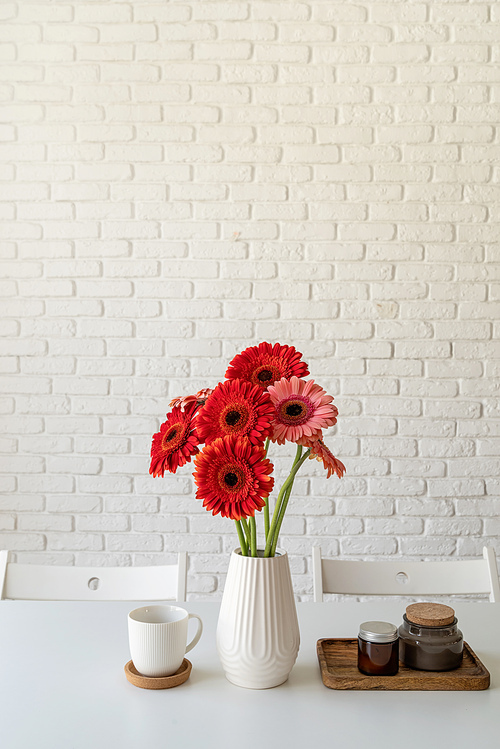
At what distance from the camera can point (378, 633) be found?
42.1 inches

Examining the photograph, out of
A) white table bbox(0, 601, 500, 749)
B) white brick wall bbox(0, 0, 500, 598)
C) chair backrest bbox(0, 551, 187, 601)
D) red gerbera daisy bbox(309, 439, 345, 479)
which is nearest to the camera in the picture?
white table bbox(0, 601, 500, 749)

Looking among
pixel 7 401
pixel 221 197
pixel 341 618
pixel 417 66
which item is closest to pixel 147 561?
pixel 7 401

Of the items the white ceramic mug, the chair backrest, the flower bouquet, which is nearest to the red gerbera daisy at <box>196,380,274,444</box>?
the flower bouquet

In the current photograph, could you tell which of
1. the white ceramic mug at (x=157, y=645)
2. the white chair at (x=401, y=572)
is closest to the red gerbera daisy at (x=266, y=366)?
the white ceramic mug at (x=157, y=645)

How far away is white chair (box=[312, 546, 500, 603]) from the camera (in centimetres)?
160

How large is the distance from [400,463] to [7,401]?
1.35 m

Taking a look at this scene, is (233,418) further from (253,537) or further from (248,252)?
(248,252)

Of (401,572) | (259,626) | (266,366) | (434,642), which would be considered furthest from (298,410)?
(401,572)

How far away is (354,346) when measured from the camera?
2.29 metres

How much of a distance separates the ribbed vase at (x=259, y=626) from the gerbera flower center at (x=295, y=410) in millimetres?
221

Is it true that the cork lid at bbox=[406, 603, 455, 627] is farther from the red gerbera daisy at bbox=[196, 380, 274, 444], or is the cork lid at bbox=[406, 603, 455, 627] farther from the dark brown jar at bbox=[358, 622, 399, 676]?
the red gerbera daisy at bbox=[196, 380, 274, 444]

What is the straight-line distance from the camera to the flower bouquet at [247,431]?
38.1 inches

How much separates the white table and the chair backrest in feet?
1.00

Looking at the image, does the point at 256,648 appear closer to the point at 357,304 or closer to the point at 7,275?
the point at 357,304
